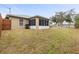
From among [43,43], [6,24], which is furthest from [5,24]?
[43,43]

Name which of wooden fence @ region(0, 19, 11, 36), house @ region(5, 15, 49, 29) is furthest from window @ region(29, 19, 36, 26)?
wooden fence @ region(0, 19, 11, 36)

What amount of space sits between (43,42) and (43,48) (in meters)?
0.07

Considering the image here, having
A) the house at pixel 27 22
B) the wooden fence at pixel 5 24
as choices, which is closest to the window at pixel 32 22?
the house at pixel 27 22

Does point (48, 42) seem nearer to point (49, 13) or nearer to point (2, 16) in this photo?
point (49, 13)

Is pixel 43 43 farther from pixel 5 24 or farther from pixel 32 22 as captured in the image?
pixel 5 24

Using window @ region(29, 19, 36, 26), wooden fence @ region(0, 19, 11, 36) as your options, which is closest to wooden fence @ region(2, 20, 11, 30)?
wooden fence @ region(0, 19, 11, 36)

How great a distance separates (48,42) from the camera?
4379 millimetres

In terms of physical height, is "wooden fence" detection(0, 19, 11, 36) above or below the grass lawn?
above

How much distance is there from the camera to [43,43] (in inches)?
172

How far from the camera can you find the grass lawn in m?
4.36

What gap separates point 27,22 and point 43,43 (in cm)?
31

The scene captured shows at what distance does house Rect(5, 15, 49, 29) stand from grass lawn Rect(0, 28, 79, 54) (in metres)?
0.06

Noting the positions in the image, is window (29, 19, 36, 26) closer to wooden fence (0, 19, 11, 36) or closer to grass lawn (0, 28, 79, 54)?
grass lawn (0, 28, 79, 54)

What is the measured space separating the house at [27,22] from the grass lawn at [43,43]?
58 mm
